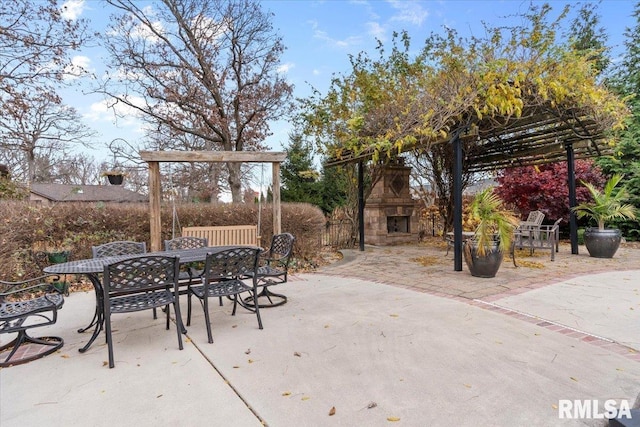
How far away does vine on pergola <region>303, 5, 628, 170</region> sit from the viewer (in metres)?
4.90

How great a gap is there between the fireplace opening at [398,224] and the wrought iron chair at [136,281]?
7.40m

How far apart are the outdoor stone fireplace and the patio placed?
4.87 m

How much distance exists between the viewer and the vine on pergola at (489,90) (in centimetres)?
490

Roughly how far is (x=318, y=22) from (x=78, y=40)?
6170 millimetres

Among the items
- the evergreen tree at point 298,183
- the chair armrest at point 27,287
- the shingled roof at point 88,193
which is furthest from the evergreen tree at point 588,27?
the shingled roof at point 88,193

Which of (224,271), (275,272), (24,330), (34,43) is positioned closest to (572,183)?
(275,272)

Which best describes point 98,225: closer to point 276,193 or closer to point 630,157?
point 276,193

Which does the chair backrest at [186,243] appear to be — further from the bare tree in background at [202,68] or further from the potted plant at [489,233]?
Answer: the bare tree in background at [202,68]

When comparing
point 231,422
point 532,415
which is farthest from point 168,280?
point 532,415

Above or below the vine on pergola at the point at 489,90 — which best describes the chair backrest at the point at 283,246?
below

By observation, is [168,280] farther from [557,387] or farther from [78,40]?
[78,40]

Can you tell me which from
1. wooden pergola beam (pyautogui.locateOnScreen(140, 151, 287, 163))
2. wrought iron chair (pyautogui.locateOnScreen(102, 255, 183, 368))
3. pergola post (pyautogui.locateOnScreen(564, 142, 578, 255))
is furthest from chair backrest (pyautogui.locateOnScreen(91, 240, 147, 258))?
pergola post (pyautogui.locateOnScreen(564, 142, 578, 255))

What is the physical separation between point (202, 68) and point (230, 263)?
440 inches

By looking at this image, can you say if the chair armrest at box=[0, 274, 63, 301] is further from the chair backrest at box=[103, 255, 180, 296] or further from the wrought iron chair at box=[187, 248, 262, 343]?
the wrought iron chair at box=[187, 248, 262, 343]
